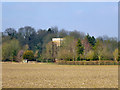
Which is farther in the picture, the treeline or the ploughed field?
the treeline

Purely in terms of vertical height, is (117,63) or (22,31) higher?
(22,31)

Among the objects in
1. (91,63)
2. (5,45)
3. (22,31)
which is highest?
(22,31)

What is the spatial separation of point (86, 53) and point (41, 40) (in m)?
38.8

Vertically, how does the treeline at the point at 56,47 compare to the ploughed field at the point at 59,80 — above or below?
above

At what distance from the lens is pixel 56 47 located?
9919 centimetres

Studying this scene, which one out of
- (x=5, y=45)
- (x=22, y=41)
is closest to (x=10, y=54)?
(x=5, y=45)

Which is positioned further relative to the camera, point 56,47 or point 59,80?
point 56,47

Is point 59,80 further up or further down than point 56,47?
further down

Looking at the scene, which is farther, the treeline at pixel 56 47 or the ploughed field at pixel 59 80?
the treeline at pixel 56 47

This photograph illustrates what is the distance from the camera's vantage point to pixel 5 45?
94188 millimetres

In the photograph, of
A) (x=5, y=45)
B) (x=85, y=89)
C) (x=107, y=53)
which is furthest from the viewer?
(x=5, y=45)

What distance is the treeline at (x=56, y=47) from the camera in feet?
269

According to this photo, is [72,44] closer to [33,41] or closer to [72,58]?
[72,58]

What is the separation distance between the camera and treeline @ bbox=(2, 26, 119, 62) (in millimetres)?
81938
